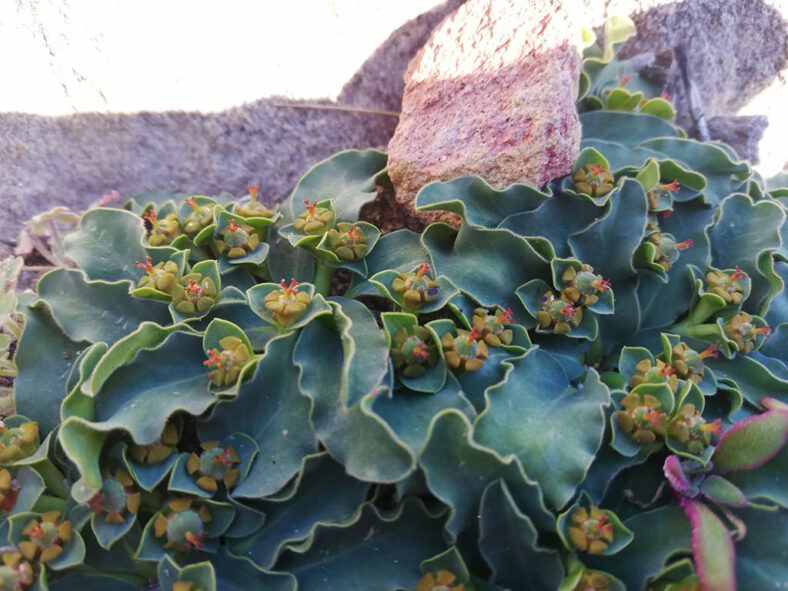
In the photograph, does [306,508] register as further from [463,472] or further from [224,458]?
[463,472]

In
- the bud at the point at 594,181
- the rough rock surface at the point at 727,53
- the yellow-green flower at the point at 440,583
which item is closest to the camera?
the yellow-green flower at the point at 440,583

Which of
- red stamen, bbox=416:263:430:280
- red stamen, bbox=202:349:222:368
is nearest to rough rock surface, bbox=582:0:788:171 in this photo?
red stamen, bbox=416:263:430:280

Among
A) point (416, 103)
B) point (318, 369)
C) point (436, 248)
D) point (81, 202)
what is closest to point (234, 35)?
point (416, 103)

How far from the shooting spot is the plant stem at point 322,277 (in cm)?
200

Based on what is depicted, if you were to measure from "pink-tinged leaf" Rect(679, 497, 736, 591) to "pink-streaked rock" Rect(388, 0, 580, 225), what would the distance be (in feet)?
3.67

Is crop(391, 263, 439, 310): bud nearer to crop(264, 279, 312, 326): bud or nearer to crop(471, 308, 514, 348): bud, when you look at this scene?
crop(471, 308, 514, 348): bud

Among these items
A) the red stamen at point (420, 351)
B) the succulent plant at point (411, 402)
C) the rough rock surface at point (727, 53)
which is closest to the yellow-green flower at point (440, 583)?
the succulent plant at point (411, 402)

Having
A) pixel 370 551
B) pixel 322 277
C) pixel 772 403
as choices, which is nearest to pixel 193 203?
pixel 322 277

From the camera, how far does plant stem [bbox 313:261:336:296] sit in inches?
78.7

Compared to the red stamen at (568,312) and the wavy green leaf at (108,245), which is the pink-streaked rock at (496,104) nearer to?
the red stamen at (568,312)

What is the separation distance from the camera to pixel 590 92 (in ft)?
8.38

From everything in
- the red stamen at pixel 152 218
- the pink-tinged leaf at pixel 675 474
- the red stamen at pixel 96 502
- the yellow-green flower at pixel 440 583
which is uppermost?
the red stamen at pixel 152 218

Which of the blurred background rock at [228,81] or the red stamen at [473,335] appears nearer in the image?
the red stamen at [473,335]

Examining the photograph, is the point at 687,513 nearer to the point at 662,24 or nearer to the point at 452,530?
the point at 452,530
